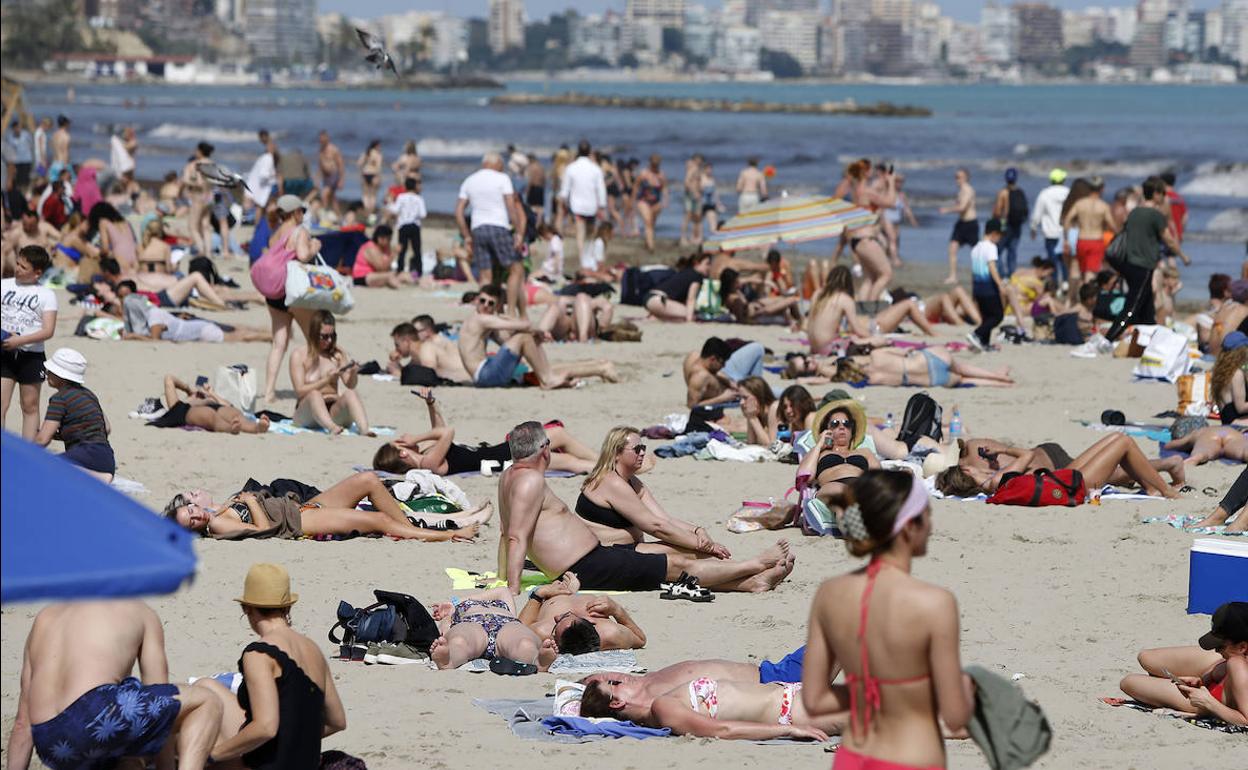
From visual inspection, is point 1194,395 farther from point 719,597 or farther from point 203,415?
point 203,415

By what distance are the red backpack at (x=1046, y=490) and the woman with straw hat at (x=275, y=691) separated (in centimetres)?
533

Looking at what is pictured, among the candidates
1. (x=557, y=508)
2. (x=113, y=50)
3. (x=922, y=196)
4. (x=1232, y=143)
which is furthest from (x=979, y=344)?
(x=113, y=50)

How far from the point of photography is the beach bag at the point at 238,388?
11172 millimetres

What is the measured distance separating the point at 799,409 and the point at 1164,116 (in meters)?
83.2

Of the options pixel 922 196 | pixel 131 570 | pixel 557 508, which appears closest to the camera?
pixel 131 570

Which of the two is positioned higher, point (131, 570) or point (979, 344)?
point (131, 570)

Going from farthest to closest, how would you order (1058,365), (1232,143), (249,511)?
(1232,143) < (1058,365) < (249,511)

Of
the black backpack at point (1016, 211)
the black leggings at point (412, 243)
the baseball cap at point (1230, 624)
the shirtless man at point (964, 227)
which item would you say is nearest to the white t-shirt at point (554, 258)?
the black leggings at point (412, 243)

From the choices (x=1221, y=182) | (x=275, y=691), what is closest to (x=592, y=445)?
(x=275, y=691)

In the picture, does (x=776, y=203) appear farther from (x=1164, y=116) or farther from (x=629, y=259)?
(x=1164, y=116)

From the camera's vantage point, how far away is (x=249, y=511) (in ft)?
27.5

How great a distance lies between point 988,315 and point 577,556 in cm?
785

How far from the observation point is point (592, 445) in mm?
10836

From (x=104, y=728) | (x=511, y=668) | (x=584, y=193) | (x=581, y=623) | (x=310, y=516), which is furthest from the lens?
(x=584, y=193)
